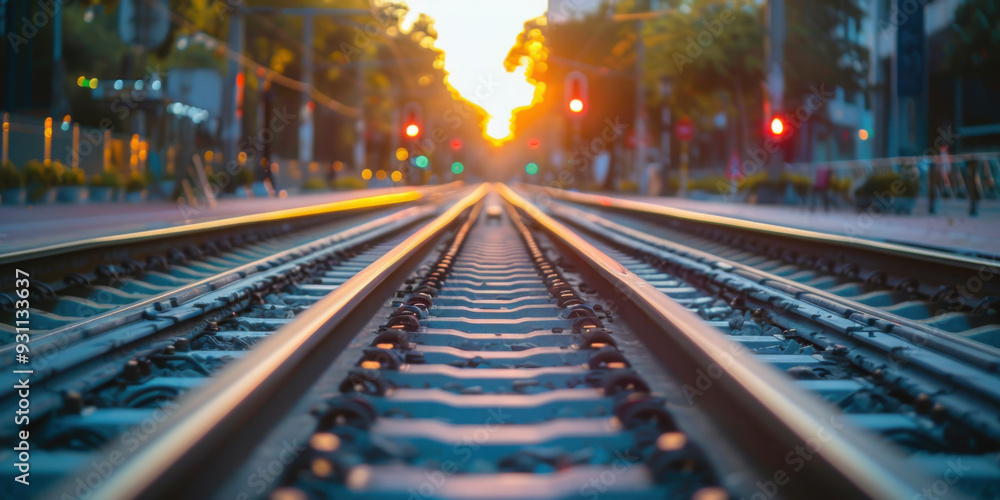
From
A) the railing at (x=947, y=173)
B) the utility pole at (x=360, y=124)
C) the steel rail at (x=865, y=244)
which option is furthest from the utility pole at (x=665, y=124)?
the steel rail at (x=865, y=244)

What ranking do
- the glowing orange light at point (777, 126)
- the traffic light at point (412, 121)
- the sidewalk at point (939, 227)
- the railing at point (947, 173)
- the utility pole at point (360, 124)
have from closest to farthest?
the sidewalk at point (939, 227) → the railing at point (947, 173) → the glowing orange light at point (777, 126) → the traffic light at point (412, 121) → the utility pole at point (360, 124)

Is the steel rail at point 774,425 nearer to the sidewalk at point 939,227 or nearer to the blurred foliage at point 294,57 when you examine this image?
the sidewalk at point 939,227

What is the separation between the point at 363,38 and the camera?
1837 inches

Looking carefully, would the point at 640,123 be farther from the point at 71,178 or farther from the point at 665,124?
the point at 71,178

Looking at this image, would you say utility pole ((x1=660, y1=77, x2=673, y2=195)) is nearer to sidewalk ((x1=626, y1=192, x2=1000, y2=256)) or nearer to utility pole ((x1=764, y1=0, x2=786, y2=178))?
utility pole ((x1=764, y1=0, x2=786, y2=178))

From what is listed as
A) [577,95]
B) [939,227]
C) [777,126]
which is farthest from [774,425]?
[577,95]

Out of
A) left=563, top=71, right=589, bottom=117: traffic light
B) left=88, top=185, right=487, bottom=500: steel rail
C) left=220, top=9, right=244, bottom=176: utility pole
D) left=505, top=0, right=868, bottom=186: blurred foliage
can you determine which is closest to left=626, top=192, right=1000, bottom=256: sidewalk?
left=88, top=185, right=487, bottom=500: steel rail

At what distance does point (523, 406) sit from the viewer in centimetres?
281

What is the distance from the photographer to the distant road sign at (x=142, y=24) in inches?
687

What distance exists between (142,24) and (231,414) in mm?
18188

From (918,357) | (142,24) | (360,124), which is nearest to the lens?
(918,357)

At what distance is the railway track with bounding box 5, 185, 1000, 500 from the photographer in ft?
6.54

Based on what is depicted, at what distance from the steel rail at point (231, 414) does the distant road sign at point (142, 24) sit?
53.0 feet

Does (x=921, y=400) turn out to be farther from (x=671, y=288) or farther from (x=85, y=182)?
(x=85, y=182)
